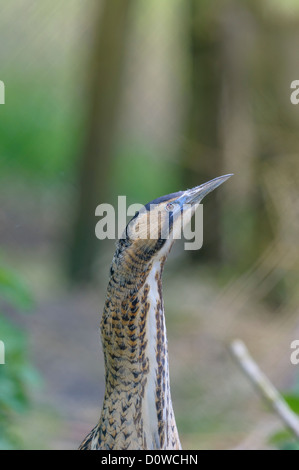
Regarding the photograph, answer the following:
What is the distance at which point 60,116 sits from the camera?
27.7ft

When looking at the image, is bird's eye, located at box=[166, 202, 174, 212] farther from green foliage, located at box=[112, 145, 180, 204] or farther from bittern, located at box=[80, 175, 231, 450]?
green foliage, located at box=[112, 145, 180, 204]

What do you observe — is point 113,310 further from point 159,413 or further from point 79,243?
point 79,243

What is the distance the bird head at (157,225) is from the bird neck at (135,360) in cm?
3

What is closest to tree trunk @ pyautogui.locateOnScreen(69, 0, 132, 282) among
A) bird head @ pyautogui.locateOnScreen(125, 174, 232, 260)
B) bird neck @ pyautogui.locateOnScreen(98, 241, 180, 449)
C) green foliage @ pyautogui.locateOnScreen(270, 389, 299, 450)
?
green foliage @ pyautogui.locateOnScreen(270, 389, 299, 450)

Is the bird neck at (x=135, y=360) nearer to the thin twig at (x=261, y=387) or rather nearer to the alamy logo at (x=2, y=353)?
the thin twig at (x=261, y=387)

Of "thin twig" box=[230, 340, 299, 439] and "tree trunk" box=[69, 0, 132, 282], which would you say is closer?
"thin twig" box=[230, 340, 299, 439]

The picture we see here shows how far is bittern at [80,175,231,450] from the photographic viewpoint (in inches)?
72.4

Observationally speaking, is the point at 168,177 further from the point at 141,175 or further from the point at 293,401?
the point at 293,401

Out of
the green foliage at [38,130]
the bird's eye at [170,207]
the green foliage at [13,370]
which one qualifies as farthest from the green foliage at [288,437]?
the green foliage at [38,130]

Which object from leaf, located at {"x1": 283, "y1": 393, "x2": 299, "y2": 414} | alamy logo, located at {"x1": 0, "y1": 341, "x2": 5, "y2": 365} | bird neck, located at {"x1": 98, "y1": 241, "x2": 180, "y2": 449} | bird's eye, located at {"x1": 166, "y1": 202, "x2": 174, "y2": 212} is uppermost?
alamy logo, located at {"x1": 0, "y1": 341, "x2": 5, "y2": 365}

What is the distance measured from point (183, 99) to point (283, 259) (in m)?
2.05

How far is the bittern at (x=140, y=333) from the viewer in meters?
1.84

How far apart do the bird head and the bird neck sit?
3 centimetres

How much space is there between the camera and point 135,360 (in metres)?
1.96
